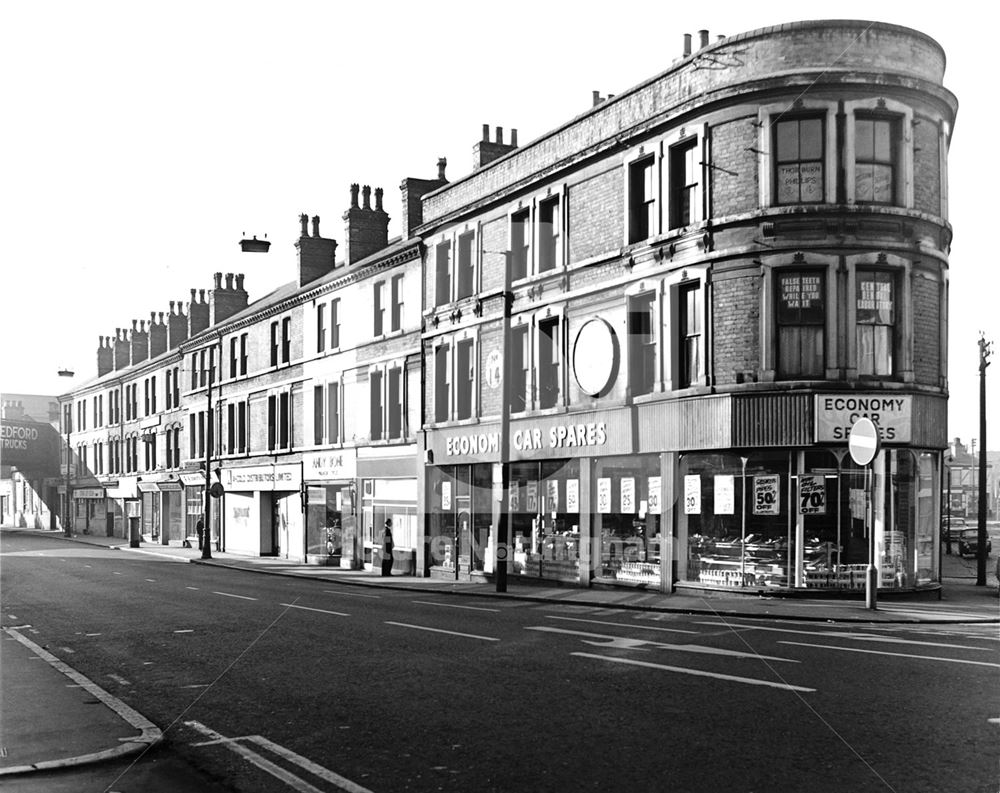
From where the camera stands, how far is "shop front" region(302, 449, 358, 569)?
40906 millimetres

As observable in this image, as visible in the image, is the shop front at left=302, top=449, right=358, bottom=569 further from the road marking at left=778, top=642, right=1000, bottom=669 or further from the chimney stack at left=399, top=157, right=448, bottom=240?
the road marking at left=778, top=642, right=1000, bottom=669

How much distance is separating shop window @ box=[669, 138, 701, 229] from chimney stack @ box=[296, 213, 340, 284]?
83.8 feet

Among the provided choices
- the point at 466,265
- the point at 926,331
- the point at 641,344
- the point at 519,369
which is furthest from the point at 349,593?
the point at 926,331

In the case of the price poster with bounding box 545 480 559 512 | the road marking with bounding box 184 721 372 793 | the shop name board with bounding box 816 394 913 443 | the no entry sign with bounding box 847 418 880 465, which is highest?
the shop name board with bounding box 816 394 913 443

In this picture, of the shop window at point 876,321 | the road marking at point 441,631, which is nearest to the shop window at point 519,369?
the shop window at point 876,321

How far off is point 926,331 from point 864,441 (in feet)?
16.0

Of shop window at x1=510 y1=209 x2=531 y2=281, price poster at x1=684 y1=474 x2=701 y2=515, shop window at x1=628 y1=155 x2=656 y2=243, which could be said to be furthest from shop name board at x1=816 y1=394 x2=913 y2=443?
shop window at x1=510 y1=209 x2=531 y2=281

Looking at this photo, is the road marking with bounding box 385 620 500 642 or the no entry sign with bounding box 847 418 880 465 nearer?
the road marking with bounding box 385 620 500 642

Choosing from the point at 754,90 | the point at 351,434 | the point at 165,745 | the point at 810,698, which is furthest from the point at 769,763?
the point at 351,434

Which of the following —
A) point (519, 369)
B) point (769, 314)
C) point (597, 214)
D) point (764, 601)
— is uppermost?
point (597, 214)

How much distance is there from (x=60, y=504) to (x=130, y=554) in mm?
45058

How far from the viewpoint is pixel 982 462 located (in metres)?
30.1

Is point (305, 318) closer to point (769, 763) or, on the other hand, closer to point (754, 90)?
point (754, 90)

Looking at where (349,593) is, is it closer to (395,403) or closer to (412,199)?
(395,403)
